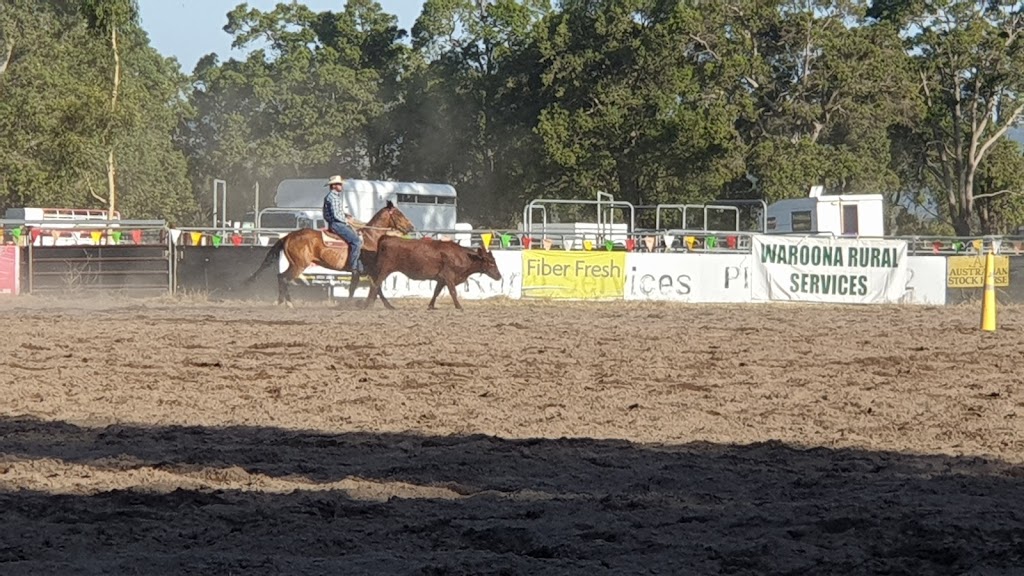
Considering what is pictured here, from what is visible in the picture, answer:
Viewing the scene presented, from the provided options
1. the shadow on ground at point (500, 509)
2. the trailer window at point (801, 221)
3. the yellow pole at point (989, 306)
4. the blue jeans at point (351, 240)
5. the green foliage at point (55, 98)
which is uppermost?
the green foliage at point (55, 98)

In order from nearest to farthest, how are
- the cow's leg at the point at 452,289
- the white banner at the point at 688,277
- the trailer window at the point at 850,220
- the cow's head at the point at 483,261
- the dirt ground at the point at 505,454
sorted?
1. the dirt ground at the point at 505,454
2. the cow's leg at the point at 452,289
3. the cow's head at the point at 483,261
4. the white banner at the point at 688,277
5. the trailer window at the point at 850,220

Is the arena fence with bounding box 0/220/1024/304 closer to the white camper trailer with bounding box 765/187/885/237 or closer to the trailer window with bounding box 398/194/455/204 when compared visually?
the white camper trailer with bounding box 765/187/885/237

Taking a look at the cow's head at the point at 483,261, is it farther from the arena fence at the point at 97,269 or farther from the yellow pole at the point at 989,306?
the yellow pole at the point at 989,306

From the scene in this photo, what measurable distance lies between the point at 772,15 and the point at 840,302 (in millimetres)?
27855

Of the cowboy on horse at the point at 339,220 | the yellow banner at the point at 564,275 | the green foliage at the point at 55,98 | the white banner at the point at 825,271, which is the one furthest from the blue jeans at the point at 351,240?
the green foliage at the point at 55,98

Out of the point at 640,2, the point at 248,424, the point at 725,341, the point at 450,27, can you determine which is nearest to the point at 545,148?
the point at 640,2

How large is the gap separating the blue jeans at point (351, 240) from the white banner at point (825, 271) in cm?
868

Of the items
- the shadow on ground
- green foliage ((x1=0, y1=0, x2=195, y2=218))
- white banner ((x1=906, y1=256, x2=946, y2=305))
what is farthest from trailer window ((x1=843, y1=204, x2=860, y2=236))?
the shadow on ground

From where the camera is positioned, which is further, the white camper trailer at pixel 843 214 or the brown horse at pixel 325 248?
the white camper trailer at pixel 843 214

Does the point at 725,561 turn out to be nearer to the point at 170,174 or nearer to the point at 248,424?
the point at 248,424

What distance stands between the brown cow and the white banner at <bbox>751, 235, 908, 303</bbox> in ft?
23.8

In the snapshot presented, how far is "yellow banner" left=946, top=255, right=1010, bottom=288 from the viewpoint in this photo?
2639cm

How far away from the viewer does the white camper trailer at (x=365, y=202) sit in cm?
3656

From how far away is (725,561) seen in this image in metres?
5.12
